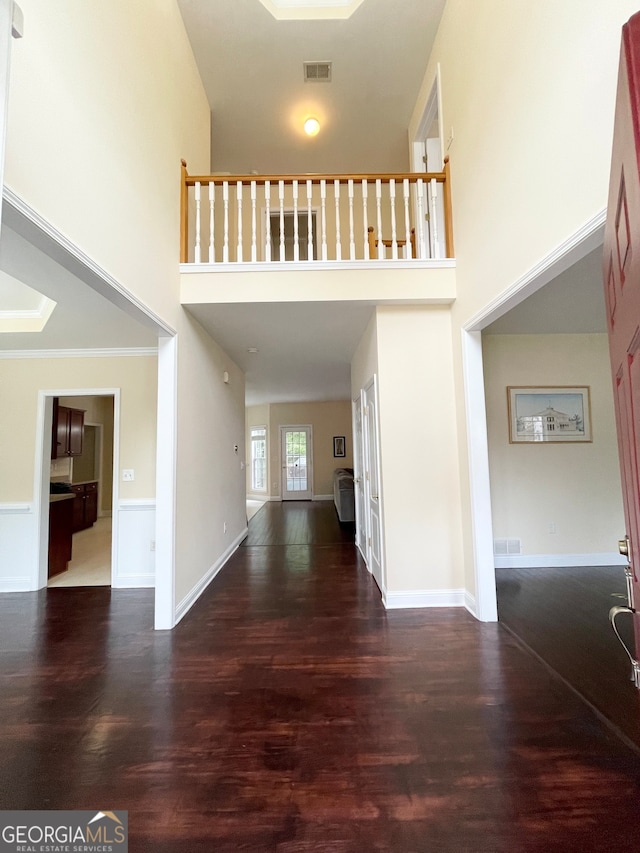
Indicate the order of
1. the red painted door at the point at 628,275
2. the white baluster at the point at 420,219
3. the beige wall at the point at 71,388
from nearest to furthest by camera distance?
the red painted door at the point at 628,275 → the white baluster at the point at 420,219 → the beige wall at the point at 71,388

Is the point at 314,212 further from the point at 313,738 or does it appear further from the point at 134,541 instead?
the point at 313,738

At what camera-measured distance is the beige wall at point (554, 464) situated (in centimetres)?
427

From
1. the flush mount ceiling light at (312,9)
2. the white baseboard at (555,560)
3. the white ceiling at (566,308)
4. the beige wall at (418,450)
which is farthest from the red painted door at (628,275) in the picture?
the flush mount ceiling light at (312,9)

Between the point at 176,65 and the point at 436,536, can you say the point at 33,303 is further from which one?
the point at 436,536

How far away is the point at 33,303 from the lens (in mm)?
3525

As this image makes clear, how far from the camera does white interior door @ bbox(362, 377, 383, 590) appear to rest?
3582 mm

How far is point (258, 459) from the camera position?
11055 millimetres

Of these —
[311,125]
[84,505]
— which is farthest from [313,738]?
[84,505]

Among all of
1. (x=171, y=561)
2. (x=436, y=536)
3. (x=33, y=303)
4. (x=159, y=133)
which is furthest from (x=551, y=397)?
(x=33, y=303)

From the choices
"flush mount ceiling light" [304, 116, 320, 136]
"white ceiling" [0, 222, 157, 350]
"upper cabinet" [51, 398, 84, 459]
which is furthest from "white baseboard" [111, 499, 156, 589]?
"flush mount ceiling light" [304, 116, 320, 136]

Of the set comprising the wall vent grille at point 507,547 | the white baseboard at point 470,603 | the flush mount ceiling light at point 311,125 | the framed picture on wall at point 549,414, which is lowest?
the white baseboard at point 470,603

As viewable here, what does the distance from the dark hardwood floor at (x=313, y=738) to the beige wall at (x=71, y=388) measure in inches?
58.8

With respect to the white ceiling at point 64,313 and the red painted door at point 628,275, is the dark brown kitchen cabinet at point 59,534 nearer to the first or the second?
the white ceiling at point 64,313

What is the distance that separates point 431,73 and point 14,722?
20.4ft
